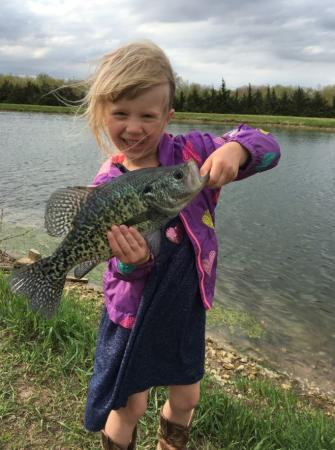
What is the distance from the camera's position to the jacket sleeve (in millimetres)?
2602

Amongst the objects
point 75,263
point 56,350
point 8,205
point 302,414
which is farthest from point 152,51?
point 8,205

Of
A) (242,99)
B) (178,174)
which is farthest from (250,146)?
(242,99)

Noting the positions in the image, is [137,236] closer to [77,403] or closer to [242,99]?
[77,403]

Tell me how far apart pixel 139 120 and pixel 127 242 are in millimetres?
763

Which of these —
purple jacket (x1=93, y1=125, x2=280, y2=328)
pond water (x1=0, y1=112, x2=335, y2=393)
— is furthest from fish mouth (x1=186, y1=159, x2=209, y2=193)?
pond water (x1=0, y1=112, x2=335, y2=393)

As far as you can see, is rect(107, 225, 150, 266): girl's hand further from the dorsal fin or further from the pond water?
the pond water

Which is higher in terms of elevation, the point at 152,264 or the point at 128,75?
the point at 128,75

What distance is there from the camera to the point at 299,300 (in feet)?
26.4

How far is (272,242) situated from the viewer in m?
11.2

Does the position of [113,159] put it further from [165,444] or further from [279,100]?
[279,100]

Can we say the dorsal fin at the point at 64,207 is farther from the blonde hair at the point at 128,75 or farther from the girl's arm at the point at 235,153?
the girl's arm at the point at 235,153

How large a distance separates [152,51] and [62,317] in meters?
2.78

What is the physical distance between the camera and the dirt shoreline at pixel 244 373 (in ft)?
16.2

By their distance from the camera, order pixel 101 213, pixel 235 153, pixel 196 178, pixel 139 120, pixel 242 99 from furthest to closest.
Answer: pixel 242 99 → pixel 139 120 → pixel 235 153 → pixel 101 213 → pixel 196 178
